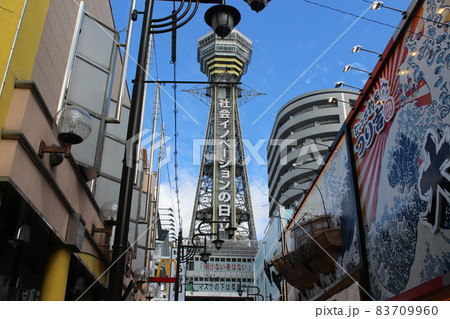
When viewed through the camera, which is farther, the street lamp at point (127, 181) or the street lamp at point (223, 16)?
the street lamp at point (223, 16)

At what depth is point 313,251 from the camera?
17875 millimetres

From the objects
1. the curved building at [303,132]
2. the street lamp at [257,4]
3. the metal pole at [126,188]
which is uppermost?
the curved building at [303,132]

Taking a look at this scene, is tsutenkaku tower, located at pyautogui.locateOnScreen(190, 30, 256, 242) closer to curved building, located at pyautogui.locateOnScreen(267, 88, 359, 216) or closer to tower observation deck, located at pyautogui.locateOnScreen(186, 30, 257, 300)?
tower observation deck, located at pyautogui.locateOnScreen(186, 30, 257, 300)

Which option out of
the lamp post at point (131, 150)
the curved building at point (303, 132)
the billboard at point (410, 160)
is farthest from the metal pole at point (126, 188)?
the curved building at point (303, 132)

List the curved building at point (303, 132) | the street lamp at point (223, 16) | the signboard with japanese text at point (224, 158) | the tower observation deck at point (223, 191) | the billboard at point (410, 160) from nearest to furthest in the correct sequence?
the street lamp at point (223, 16) → the billboard at point (410, 160) → the curved building at point (303, 132) → the tower observation deck at point (223, 191) → the signboard with japanese text at point (224, 158)

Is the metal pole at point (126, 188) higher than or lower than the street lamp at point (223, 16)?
lower

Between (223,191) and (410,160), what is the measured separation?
7988 cm

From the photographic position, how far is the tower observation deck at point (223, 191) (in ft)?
252

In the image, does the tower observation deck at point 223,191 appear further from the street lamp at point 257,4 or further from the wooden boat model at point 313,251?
the street lamp at point 257,4

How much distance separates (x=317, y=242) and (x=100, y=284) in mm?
9996

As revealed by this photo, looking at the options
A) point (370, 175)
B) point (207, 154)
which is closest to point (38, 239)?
point (370, 175)

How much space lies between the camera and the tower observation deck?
76.9 metres

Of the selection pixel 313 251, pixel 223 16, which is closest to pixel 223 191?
pixel 313 251

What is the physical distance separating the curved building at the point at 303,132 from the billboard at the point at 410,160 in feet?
147
